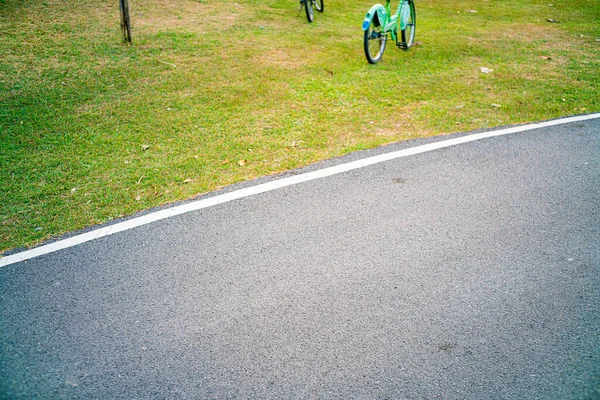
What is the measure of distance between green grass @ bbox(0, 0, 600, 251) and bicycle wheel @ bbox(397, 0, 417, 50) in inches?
9.8

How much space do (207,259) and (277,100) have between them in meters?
3.67

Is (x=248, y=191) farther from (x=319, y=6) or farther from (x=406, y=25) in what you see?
(x=319, y=6)

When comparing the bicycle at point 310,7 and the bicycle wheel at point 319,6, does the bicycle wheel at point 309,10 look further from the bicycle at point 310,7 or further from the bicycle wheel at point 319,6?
the bicycle wheel at point 319,6

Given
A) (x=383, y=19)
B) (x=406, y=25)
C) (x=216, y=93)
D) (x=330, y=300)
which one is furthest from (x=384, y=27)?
(x=330, y=300)

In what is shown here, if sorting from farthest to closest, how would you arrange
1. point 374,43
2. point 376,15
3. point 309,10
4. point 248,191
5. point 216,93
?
point 309,10
point 374,43
point 376,15
point 216,93
point 248,191

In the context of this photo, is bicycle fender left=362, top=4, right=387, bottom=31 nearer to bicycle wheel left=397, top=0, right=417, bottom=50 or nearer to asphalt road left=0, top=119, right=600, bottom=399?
bicycle wheel left=397, top=0, right=417, bottom=50

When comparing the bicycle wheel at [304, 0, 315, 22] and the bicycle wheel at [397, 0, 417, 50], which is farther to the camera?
the bicycle wheel at [304, 0, 315, 22]

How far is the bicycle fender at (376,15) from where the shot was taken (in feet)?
24.7

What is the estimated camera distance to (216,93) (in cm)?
703

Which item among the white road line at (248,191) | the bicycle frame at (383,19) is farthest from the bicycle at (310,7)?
the white road line at (248,191)

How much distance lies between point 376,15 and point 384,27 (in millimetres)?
325

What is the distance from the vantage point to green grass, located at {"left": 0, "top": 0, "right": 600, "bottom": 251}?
498cm

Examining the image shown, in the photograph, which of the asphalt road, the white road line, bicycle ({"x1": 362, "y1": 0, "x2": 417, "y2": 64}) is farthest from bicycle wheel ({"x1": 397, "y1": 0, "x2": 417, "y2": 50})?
the asphalt road

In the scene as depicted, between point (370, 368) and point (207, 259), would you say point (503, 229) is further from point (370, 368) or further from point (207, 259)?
point (207, 259)
